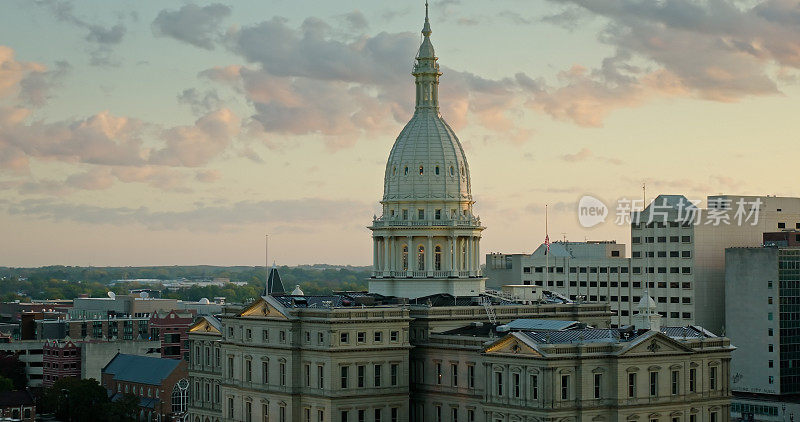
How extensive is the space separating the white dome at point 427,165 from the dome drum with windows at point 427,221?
4.8 inches

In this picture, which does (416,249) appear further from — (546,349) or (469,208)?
(546,349)

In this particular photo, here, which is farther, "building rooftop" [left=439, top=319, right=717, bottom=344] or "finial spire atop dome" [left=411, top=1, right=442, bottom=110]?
"finial spire atop dome" [left=411, top=1, right=442, bottom=110]

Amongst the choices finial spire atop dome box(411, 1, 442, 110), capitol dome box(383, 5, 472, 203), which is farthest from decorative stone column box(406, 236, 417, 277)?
finial spire atop dome box(411, 1, 442, 110)

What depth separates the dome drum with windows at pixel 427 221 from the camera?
180m

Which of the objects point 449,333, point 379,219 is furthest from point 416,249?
point 449,333

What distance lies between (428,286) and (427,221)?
26.2 ft

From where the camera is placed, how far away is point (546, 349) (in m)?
141

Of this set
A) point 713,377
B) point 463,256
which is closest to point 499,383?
point 713,377

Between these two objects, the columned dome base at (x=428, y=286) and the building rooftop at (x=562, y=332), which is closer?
the building rooftop at (x=562, y=332)

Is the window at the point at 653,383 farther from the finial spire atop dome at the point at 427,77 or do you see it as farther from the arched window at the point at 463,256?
the finial spire atop dome at the point at 427,77

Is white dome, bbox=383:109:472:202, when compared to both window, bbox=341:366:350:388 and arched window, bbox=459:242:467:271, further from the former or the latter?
window, bbox=341:366:350:388

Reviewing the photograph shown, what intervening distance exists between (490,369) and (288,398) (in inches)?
984

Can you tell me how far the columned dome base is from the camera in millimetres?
179250

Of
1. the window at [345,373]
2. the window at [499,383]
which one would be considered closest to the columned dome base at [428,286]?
the window at [345,373]
